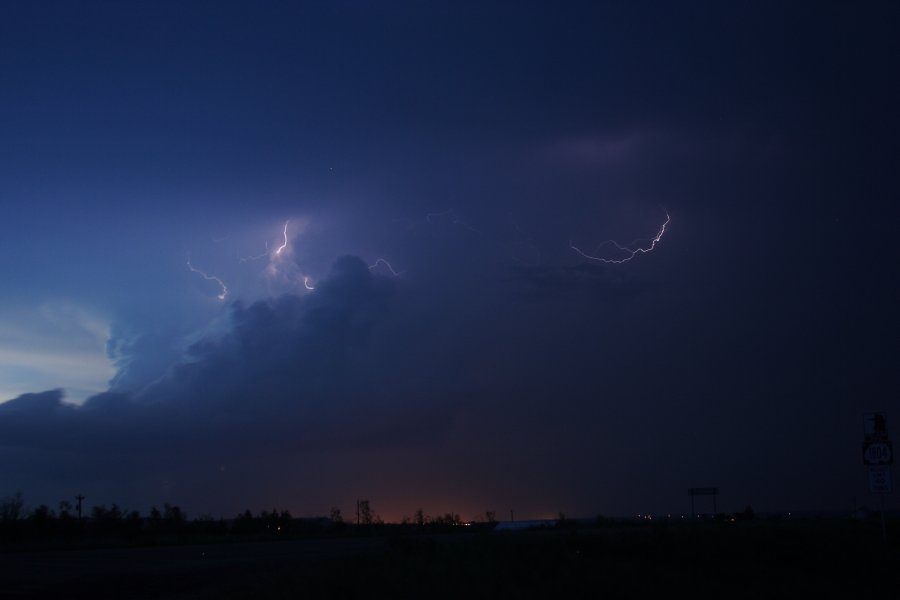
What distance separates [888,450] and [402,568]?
1670 centimetres

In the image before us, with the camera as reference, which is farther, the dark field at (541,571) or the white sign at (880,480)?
the white sign at (880,480)

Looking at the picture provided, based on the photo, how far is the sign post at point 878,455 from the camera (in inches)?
1054

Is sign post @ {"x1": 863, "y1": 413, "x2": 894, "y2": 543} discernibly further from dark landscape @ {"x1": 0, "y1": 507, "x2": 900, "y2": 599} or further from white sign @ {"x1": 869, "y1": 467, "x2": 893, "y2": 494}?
dark landscape @ {"x1": 0, "y1": 507, "x2": 900, "y2": 599}

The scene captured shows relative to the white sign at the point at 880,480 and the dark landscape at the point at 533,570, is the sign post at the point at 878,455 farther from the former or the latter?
the dark landscape at the point at 533,570

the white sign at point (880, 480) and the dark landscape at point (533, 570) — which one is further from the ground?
the white sign at point (880, 480)

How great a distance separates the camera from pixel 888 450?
2688cm

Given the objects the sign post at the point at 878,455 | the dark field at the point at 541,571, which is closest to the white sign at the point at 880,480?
the sign post at the point at 878,455

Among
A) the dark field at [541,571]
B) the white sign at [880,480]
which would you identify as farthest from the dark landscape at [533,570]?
the white sign at [880,480]

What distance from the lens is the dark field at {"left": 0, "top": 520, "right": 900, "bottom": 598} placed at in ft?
55.0

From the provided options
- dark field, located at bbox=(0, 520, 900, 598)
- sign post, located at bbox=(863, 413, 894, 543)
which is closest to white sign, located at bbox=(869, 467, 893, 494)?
sign post, located at bbox=(863, 413, 894, 543)

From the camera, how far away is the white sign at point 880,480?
26703 mm

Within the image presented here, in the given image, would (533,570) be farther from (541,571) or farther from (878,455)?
(878,455)

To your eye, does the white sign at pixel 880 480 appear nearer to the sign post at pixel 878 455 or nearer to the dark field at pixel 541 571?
the sign post at pixel 878 455

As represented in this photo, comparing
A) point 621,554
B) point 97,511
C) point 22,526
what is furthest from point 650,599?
point 97,511
